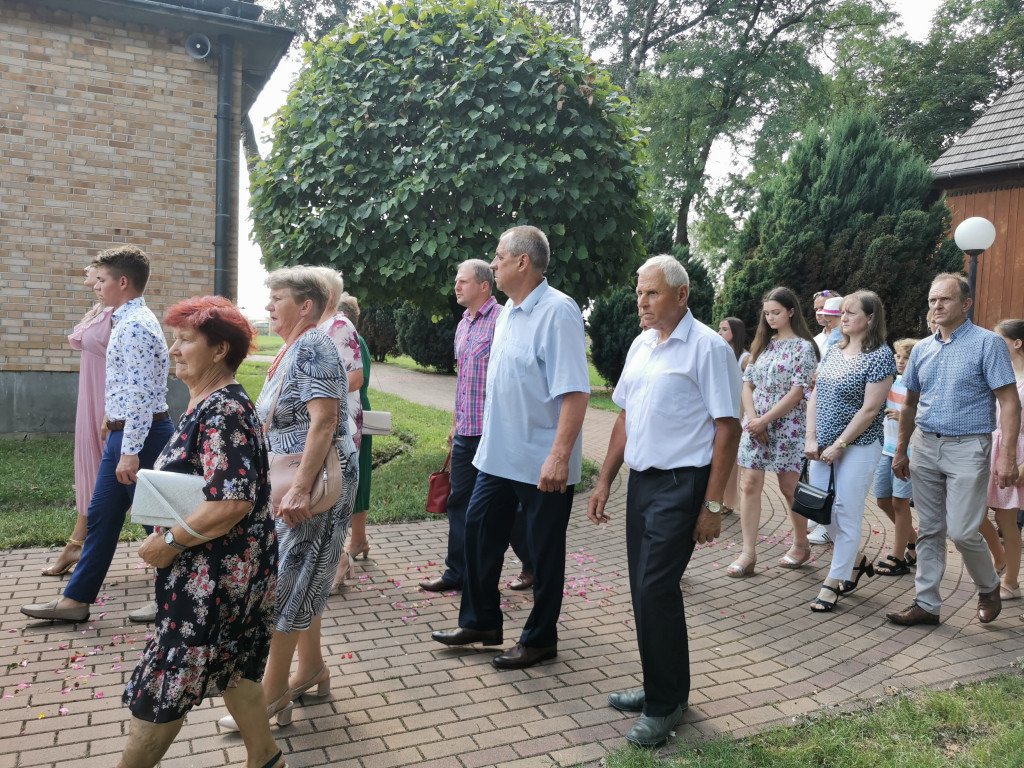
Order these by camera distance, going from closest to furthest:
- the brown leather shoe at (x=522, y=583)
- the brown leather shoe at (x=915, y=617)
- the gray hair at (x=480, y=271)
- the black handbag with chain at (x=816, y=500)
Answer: the brown leather shoe at (x=915, y=617) → the gray hair at (x=480, y=271) → the black handbag with chain at (x=816, y=500) → the brown leather shoe at (x=522, y=583)

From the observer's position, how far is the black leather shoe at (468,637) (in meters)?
4.39

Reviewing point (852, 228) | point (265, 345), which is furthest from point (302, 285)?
point (852, 228)

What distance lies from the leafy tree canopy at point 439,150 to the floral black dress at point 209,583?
5.68 m

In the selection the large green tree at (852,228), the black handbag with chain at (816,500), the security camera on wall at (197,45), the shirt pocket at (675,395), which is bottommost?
the black handbag with chain at (816,500)

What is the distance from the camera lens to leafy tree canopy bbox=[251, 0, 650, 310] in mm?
8281

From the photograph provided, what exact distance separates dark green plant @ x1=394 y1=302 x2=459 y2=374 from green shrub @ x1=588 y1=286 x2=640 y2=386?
594 centimetres

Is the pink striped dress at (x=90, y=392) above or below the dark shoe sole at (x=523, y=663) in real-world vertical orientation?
above

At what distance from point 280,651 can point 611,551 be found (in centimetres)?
387

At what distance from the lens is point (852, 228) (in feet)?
52.5

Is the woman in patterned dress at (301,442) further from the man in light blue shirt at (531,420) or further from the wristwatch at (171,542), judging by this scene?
the man in light blue shirt at (531,420)

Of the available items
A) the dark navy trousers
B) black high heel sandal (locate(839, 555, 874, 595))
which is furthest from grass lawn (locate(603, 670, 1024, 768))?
the dark navy trousers

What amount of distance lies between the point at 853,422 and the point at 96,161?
31.5 feet

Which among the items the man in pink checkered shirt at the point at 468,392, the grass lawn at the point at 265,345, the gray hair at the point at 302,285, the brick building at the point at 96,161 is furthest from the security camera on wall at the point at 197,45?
the gray hair at the point at 302,285

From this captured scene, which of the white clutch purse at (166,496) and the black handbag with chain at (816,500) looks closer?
the white clutch purse at (166,496)
